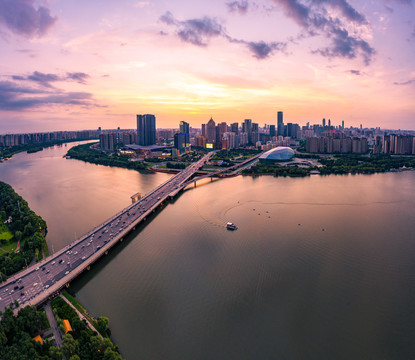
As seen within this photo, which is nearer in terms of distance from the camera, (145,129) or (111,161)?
(111,161)

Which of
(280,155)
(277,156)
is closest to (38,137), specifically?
(277,156)

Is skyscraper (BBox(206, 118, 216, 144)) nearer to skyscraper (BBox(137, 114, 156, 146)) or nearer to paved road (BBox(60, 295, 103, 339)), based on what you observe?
skyscraper (BBox(137, 114, 156, 146))

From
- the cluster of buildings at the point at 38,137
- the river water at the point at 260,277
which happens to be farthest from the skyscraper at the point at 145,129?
the cluster of buildings at the point at 38,137

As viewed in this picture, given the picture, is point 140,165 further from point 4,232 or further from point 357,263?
point 357,263

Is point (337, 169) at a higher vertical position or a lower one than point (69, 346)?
higher

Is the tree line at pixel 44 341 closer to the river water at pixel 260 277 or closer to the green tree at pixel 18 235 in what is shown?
the river water at pixel 260 277

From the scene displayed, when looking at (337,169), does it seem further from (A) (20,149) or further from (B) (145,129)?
(A) (20,149)
